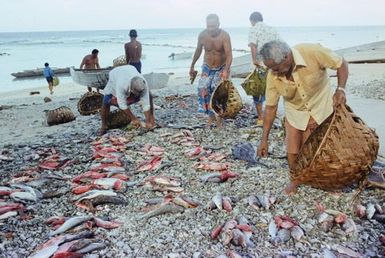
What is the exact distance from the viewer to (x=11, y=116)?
11930 mm

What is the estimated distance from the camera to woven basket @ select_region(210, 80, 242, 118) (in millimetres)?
7879

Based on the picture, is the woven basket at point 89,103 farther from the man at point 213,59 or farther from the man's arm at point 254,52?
the man's arm at point 254,52

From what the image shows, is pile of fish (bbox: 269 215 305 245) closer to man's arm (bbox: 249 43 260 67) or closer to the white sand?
the white sand

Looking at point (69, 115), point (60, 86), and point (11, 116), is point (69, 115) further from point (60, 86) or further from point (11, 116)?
point (60, 86)

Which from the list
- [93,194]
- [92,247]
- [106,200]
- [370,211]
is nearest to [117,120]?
[93,194]

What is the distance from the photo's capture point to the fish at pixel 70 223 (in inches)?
165

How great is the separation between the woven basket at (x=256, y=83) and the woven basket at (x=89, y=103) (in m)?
4.51

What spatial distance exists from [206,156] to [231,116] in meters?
1.86

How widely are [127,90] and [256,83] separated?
2398 millimetres

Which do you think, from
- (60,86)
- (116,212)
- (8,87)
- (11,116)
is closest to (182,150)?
(116,212)

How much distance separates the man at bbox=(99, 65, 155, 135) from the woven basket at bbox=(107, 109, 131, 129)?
1.71ft

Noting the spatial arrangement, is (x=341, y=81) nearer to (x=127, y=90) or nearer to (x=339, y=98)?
(x=339, y=98)

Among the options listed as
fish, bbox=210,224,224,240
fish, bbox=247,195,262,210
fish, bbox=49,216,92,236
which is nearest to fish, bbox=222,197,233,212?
fish, bbox=247,195,262,210

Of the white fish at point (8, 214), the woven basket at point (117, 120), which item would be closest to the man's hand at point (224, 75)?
the woven basket at point (117, 120)
